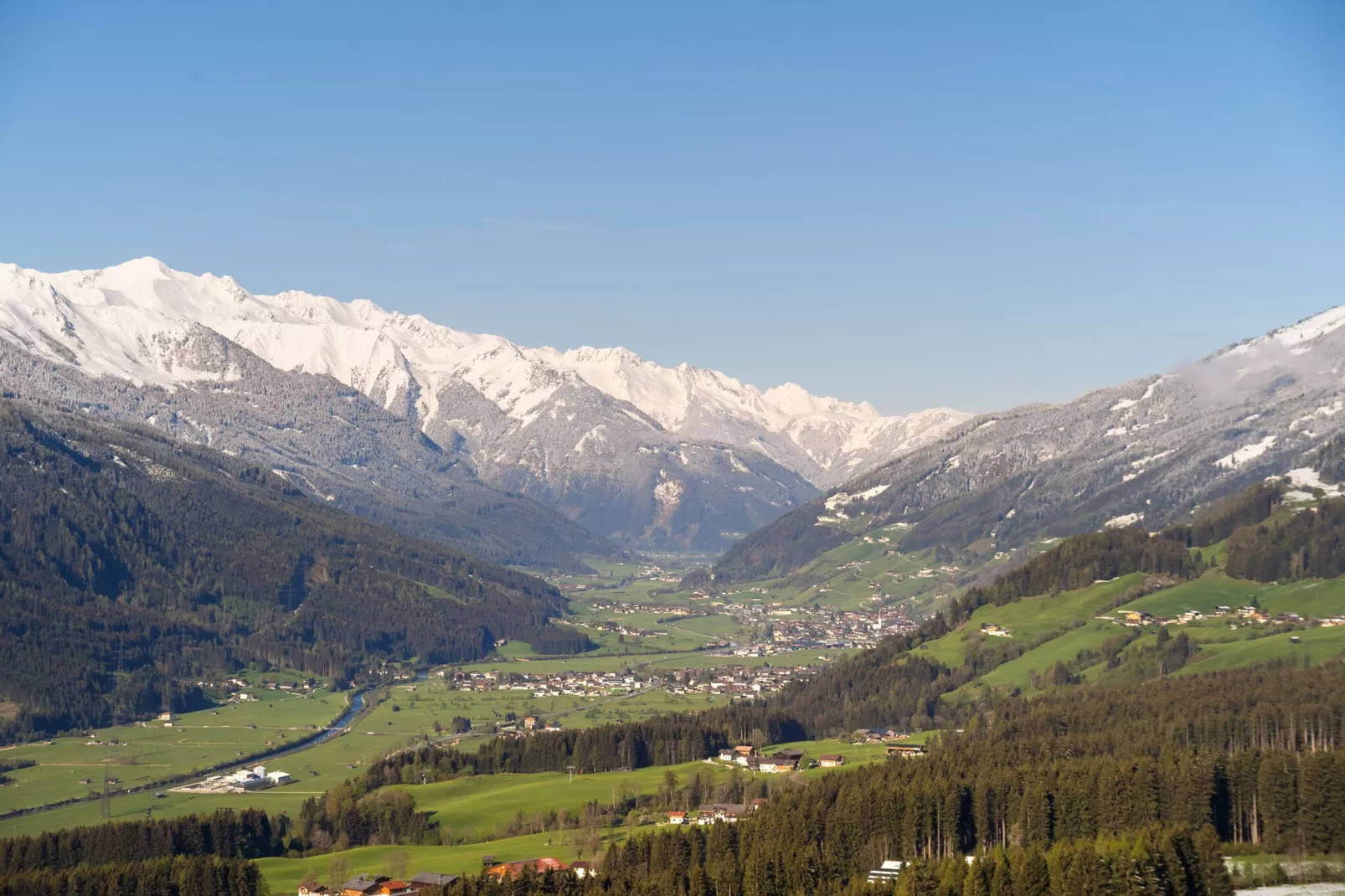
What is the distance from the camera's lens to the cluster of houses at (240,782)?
6166 inches

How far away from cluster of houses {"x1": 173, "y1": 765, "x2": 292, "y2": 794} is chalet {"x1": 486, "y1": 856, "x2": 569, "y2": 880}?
189 ft

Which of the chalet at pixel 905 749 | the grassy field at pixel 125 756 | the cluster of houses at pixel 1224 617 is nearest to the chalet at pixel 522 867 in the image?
the chalet at pixel 905 749

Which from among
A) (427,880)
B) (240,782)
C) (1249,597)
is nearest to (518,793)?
(240,782)

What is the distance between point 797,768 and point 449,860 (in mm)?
39782

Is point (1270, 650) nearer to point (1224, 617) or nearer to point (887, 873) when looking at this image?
point (1224, 617)

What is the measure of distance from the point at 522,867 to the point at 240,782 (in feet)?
217

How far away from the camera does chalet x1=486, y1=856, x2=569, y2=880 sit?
97406mm

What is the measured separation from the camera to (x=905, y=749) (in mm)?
146875

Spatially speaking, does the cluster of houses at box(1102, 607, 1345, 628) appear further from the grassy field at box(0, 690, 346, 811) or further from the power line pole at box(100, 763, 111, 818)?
the power line pole at box(100, 763, 111, 818)

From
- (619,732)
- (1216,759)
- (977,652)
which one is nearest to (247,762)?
(619,732)

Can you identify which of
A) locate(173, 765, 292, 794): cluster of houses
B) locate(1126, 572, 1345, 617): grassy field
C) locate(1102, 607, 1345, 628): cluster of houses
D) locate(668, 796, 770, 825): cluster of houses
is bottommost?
locate(668, 796, 770, 825): cluster of houses

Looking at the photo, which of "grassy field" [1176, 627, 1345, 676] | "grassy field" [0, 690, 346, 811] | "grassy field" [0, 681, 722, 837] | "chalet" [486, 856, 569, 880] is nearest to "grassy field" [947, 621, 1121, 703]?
"grassy field" [1176, 627, 1345, 676]

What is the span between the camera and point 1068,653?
595 feet

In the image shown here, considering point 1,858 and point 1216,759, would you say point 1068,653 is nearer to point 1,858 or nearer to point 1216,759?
point 1216,759
